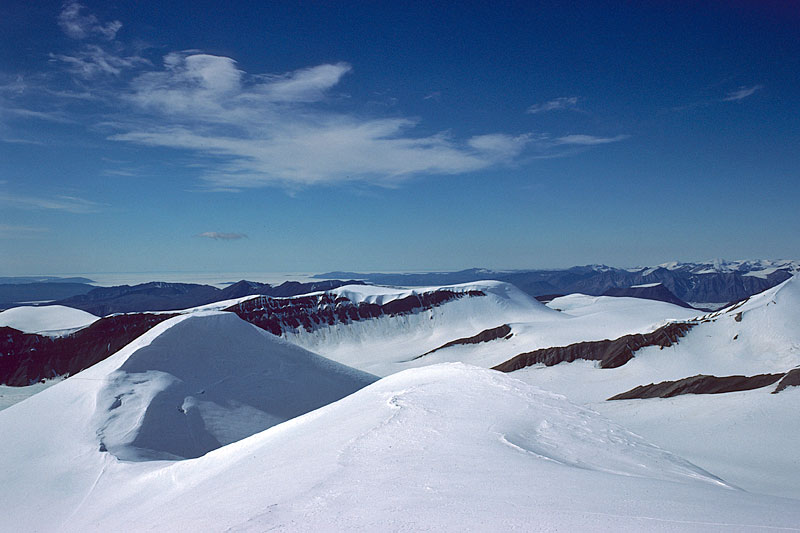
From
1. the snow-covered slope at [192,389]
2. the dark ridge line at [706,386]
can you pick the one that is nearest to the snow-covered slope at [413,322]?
the dark ridge line at [706,386]

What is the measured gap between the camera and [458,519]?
524cm

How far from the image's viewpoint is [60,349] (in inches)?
2640

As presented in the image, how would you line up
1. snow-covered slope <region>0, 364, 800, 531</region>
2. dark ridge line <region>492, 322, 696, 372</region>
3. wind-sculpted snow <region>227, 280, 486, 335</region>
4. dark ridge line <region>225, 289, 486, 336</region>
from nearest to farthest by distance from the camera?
1. snow-covered slope <region>0, 364, 800, 531</region>
2. dark ridge line <region>492, 322, 696, 372</region>
3. dark ridge line <region>225, 289, 486, 336</region>
4. wind-sculpted snow <region>227, 280, 486, 335</region>

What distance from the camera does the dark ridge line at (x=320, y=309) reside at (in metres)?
113

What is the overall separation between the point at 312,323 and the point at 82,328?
2271 inches

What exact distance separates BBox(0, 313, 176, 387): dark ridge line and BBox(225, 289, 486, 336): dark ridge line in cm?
3629

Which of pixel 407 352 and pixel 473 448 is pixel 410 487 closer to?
pixel 473 448

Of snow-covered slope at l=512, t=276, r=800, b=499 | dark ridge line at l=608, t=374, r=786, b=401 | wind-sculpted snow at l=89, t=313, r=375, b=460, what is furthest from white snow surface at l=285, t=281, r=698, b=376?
wind-sculpted snow at l=89, t=313, r=375, b=460

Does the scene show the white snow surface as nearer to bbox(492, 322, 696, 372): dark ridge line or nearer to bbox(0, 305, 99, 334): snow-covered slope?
bbox(492, 322, 696, 372): dark ridge line

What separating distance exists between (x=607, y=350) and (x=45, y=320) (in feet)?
328

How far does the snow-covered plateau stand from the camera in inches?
227

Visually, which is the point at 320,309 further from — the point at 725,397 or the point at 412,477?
the point at 412,477

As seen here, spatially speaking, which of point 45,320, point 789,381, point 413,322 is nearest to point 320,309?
point 413,322

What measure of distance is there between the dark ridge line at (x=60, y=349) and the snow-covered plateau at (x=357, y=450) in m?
51.1
